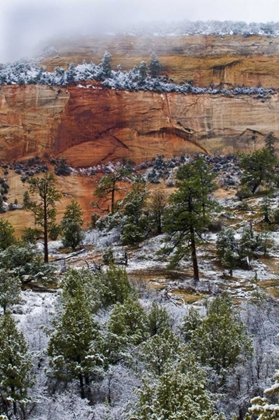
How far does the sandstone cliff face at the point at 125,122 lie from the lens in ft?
227

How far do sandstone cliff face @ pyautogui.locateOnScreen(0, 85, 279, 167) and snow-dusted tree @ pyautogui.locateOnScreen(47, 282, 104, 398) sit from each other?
56.2 m

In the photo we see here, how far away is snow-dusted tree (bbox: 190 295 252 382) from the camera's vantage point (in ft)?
42.2

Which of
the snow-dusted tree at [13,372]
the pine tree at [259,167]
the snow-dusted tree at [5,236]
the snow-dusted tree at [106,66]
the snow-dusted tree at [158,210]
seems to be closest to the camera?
the snow-dusted tree at [13,372]

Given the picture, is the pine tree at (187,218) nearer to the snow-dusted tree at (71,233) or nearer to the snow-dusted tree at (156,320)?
the snow-dusted tree at (156,320)

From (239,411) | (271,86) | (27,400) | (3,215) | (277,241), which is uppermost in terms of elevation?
(271,86)

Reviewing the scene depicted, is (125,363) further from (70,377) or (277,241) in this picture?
(277,241)

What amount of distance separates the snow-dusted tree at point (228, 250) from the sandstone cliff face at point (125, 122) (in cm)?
4465

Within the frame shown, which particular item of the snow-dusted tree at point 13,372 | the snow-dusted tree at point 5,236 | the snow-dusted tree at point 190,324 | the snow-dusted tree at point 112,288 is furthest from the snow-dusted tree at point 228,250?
the snow-dusted tree at point 13,372

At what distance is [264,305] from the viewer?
17.2m

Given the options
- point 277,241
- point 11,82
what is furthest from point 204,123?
point 277,241

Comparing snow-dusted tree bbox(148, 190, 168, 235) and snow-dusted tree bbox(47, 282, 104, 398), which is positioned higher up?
snow-dusted tree bbox(47, 282, 104, 398)

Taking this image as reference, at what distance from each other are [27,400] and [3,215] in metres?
44.5

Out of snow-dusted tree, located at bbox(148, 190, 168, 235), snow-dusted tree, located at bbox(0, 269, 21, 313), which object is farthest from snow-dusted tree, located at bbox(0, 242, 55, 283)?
snow-dusted tree, located at bbox(148, 190, 168, 235)

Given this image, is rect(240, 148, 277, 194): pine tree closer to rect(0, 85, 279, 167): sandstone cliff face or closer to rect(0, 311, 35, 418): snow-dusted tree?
rect(0, 85, 279, 167): sandstone cliff face
